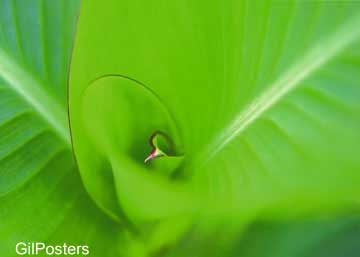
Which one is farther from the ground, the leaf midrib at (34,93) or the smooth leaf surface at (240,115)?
the leaf midrib at (34,93)

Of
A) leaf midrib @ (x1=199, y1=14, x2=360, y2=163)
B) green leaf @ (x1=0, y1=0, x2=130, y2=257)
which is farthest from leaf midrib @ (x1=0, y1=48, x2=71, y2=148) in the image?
leaf midrib @ (x1=199, y1=14, x2=360, y2=163)

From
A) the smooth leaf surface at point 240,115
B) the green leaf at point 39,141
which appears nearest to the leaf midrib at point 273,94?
the smooth leaf surface at point 240,115

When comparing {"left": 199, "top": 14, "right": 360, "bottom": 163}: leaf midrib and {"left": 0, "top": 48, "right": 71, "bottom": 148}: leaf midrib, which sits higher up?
{"left": 0, "top": 48, "right": 71, "bottom": 148}: leaf midrib

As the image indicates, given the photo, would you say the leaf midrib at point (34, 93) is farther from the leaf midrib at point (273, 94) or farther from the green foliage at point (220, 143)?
the leaf midrib at point (273, 94)

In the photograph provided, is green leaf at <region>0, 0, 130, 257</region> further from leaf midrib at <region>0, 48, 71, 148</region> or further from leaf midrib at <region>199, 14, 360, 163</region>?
leaf midrib at <region>199, 14, 360, 163</region>

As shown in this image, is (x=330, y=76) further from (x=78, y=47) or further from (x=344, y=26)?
(x=78, y=47)

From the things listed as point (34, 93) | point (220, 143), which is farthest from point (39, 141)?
point (220, 143)
